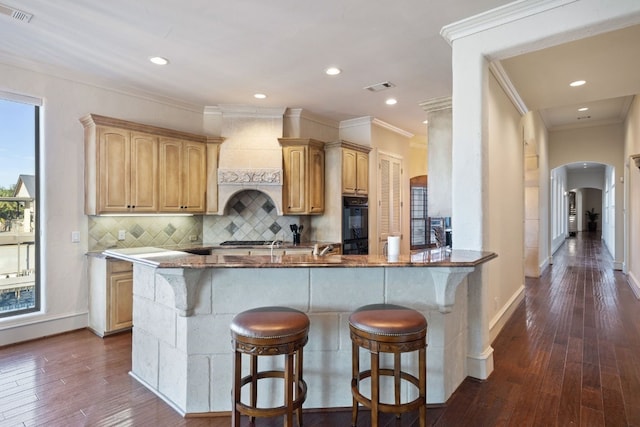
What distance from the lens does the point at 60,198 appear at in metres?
3.76

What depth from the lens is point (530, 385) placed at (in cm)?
258

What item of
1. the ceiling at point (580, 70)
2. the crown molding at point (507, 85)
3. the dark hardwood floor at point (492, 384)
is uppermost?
the ceiling at point (580, 70)

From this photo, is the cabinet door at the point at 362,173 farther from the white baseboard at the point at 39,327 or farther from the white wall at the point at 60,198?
the white baseboard at the point at 39,327

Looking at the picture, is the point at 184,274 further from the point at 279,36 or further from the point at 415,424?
the point at 279,36

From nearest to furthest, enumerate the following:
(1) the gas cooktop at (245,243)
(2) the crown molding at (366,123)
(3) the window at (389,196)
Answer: (1) the gas cooktop at (245,243)
(2) the crown molding at (366,123)
(3) the window at (389,196)

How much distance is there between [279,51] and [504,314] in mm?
3779

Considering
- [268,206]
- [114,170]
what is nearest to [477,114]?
[268,206]

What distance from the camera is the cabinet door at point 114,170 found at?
379cm

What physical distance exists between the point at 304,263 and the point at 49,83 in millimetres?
3701

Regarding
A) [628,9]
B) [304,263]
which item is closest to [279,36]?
[304,263]

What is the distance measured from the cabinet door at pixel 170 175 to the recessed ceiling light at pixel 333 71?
7.06 feet

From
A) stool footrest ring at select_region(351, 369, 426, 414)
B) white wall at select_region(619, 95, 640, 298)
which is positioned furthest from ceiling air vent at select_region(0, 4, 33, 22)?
white wall at select_region(619, 95, 640, 298)

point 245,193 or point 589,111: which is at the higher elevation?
point 589,111

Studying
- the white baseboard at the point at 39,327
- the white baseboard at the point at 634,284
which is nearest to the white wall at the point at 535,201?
the white baseboard at the point at 634,284
